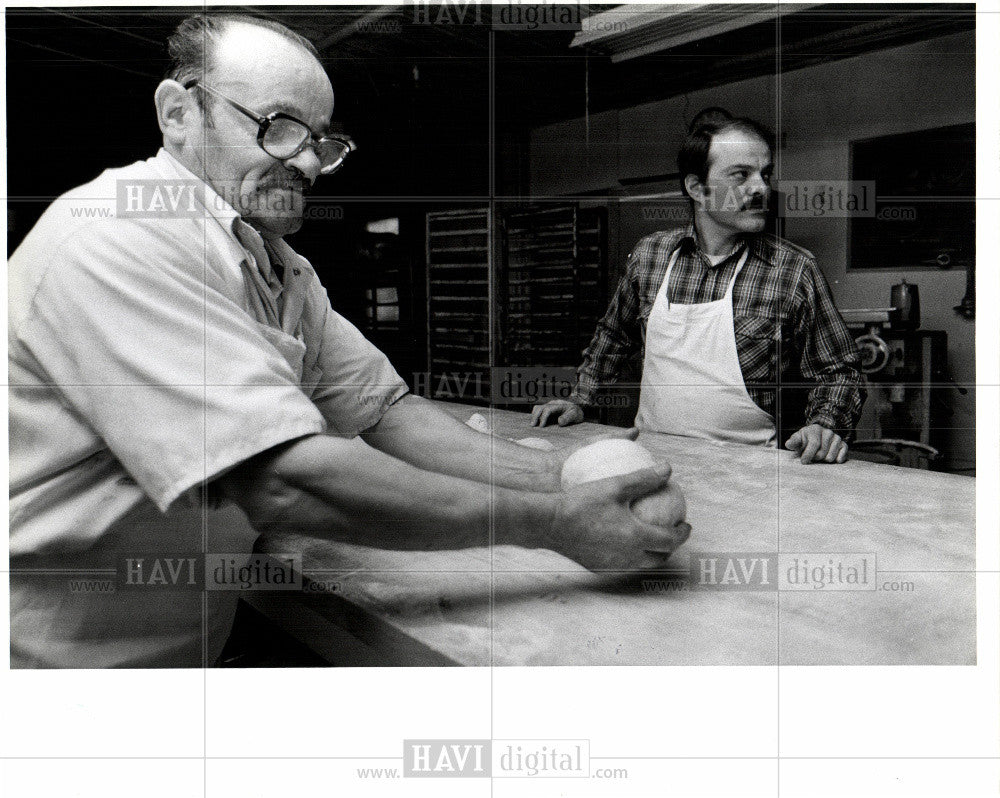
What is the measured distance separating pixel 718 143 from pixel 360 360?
3.03 feet

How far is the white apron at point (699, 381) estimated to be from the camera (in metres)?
1.51

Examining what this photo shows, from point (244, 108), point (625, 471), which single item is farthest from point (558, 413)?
point (244, 108)

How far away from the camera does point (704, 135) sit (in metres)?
1.55

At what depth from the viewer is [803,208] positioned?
147 cm

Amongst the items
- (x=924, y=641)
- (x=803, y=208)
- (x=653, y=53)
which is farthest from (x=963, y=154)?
(x=924, y=641)

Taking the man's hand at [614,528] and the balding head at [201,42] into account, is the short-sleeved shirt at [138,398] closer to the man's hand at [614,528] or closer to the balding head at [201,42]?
the balding head at [201,42]

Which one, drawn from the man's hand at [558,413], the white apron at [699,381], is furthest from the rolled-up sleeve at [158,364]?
the white apron at [699,381]

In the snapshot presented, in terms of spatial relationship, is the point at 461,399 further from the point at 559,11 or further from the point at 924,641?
the point at 924,641

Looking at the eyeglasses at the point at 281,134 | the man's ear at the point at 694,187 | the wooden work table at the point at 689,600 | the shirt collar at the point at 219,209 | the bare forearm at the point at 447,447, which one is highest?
the man's ear at the point at 694,187

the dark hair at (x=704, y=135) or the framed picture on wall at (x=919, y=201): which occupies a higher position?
the dark hair at (x=704, y=135)

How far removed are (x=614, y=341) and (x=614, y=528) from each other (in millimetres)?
735

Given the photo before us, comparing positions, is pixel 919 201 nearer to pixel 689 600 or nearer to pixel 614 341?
pixel 614 341

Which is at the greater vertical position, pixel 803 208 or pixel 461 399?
pixel 803 208

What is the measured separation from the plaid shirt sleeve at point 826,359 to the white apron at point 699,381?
12 centimetres
